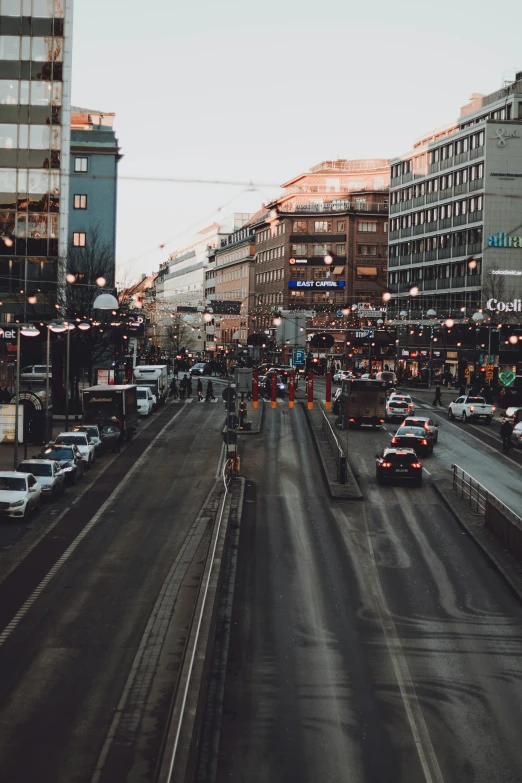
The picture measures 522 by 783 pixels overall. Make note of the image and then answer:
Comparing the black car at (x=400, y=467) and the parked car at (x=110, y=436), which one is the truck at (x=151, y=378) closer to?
the parked car at (x=110, y=436)

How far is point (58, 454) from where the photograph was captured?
4153cm

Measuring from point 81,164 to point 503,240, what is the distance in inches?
1637

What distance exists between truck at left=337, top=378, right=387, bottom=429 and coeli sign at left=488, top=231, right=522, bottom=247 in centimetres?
3888

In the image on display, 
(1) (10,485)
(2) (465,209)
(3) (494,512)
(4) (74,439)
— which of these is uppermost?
(2) (465,209)

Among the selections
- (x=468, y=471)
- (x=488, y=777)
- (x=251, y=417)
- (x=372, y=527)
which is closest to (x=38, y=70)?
(x=251, y=417)

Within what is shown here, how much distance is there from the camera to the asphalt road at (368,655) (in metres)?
14.9

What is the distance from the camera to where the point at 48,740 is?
14625 millimetres

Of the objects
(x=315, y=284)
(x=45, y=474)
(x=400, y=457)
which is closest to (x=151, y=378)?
(x=400, y=457)

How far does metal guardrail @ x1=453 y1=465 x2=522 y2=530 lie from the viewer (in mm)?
31513

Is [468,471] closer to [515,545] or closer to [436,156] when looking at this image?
[515,545]

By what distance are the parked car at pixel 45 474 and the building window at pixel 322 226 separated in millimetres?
114044

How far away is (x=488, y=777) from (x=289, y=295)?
433 ft

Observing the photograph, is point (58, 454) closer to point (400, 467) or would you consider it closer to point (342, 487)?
point (342, 487)

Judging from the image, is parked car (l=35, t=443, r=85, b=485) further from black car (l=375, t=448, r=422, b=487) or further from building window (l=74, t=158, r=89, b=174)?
building window (l=74, t=158, r=89, b=174)
